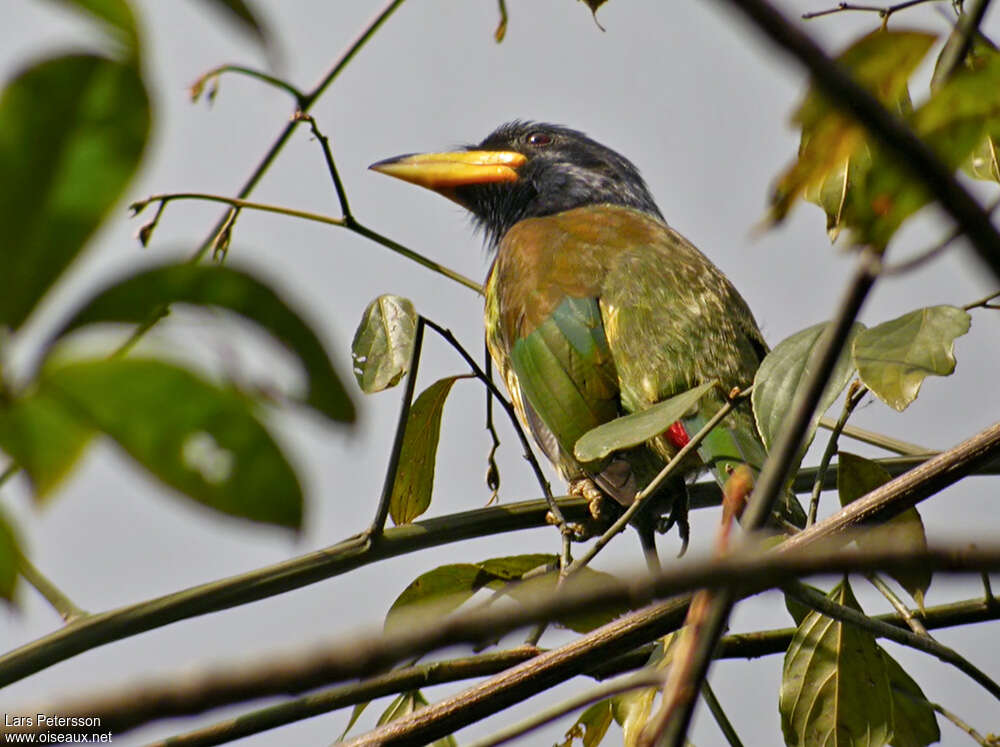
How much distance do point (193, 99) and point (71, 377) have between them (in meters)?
1.28

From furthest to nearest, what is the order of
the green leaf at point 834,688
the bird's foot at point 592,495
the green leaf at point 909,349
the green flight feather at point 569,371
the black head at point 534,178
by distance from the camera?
the black head at point 534,178 < the green flight feather at point 569,371 < the bird's foot at point 592,495 < the green leaf at point 834,688 < the green leaf at point 909,349

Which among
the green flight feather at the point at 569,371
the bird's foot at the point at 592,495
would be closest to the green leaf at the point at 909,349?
the bird's foot at the point at 592,495

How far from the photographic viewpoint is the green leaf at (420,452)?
2145 mm

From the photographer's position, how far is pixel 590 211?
369 cm

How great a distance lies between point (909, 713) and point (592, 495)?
1033mm

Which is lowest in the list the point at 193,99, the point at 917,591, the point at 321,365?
the point at 321,365

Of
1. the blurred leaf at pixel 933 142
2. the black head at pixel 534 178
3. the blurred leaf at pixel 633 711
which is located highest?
the black head at pixel 534 178

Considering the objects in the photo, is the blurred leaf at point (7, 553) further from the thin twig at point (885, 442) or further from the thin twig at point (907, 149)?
the thin twig at point (885, 442)

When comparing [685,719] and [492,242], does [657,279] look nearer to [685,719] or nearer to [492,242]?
[492,242]

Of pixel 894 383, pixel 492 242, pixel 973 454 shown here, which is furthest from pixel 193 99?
pixel 492 242

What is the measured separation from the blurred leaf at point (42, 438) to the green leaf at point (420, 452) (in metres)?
1.54

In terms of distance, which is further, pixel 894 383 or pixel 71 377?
pixel 894 383

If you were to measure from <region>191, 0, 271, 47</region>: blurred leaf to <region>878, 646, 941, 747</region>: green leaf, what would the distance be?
151 cm

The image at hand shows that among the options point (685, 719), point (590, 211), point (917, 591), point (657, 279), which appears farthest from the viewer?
point (590, 211)
